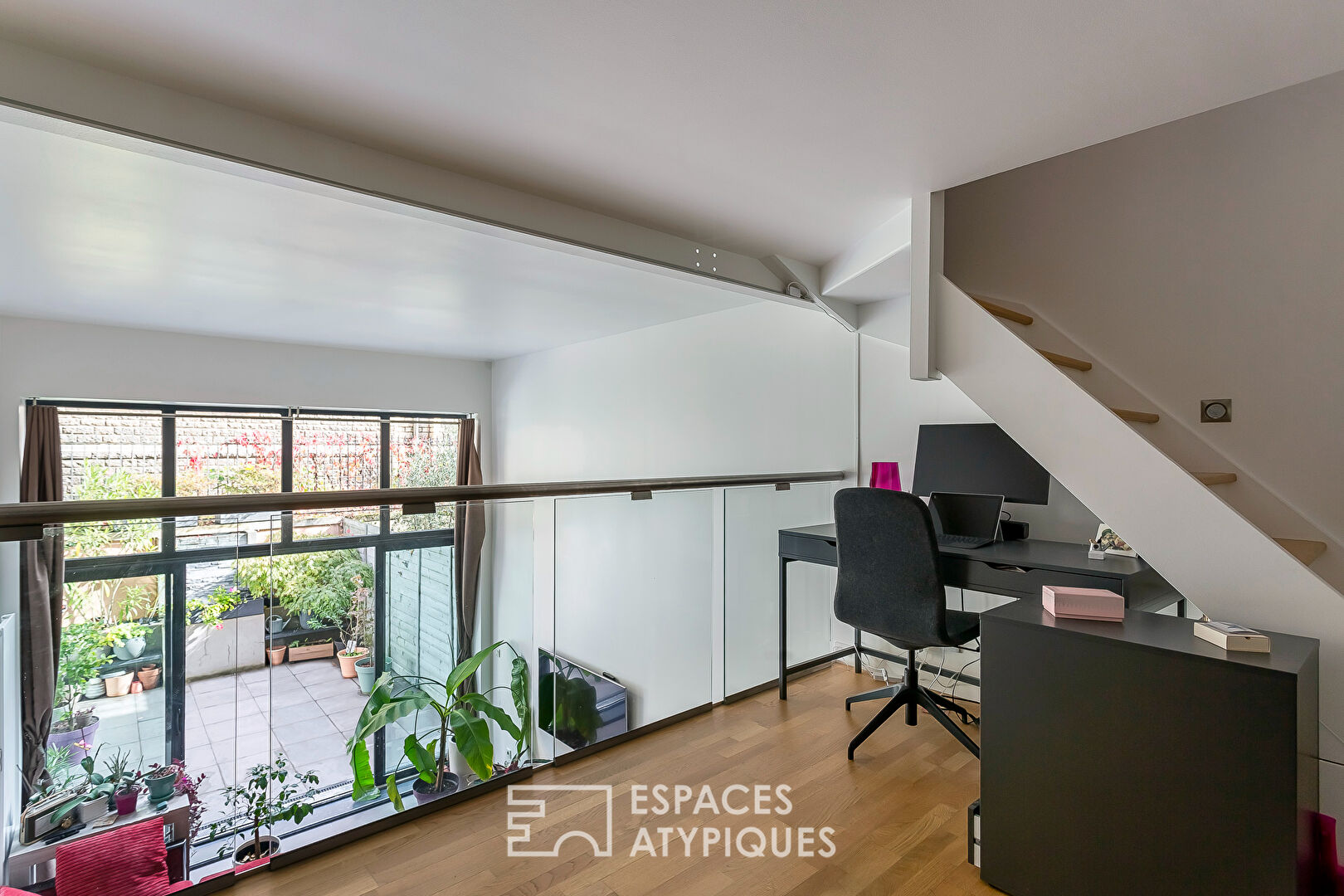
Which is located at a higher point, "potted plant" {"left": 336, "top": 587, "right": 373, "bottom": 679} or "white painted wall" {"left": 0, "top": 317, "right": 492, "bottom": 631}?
"white painted wall" {"left": 0, "top": 317, "right": 492, "bottom": 631}

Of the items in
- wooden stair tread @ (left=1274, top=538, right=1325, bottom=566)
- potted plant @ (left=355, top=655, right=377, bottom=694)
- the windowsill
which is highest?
wooden stair tread @ (left=1274, top=538, right=1325, bottom=566)

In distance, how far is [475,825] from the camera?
2.08 metres

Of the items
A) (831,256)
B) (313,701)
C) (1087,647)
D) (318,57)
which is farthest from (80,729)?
(831,256)

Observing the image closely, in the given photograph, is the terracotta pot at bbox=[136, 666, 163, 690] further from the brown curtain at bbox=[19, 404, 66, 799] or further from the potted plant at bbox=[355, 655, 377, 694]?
the potted plant at bbox=[355, 655, 377, 694]

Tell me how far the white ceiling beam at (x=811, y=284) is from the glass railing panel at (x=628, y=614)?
3.75 feet

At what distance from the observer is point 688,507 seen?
3.40 metres

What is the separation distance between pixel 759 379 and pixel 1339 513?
2.73m

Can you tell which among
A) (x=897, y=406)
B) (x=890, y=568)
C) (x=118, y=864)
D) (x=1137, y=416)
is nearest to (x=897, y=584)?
(x=890, y=568)

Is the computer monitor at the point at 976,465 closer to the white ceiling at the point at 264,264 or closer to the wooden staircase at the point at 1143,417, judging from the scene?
the wooden staircase at the point at 1143,417

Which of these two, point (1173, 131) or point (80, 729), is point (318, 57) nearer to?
point (80, 729)

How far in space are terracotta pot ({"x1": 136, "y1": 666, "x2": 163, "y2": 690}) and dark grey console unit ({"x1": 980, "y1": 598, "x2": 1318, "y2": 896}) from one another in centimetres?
215

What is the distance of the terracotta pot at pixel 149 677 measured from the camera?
1.60 metres

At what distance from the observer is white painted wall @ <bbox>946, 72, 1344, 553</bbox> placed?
7.91ft
